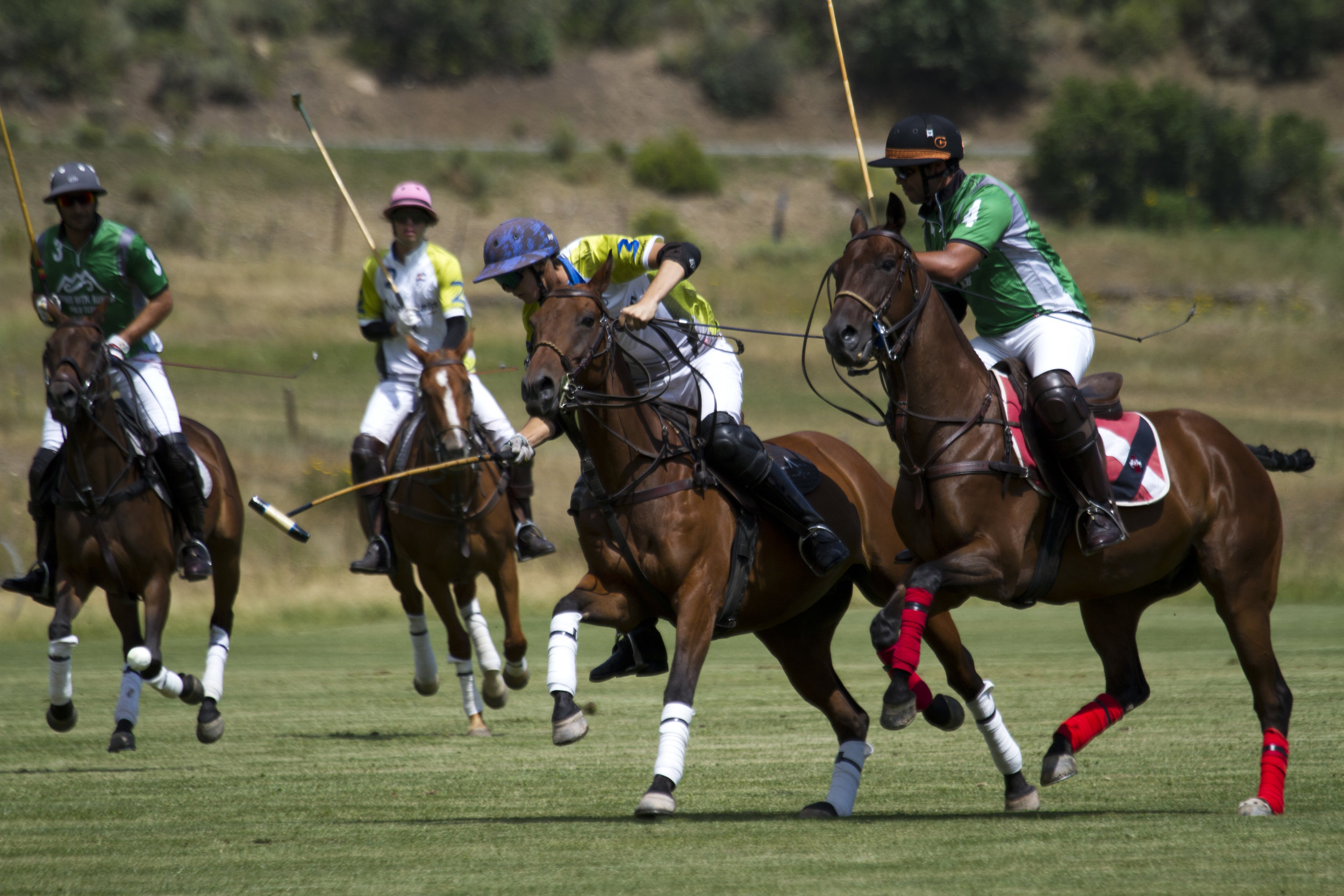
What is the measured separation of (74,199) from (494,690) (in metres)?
4.39

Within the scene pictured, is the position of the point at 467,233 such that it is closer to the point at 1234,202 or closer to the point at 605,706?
the point at 1234,202

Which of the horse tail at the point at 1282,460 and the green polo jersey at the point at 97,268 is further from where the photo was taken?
the green polo jersey at the point at 97,268

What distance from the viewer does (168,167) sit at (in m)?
48.2

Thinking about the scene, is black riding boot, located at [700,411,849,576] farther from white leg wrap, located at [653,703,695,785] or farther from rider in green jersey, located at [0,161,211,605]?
rider in green jersey, located at [0,161,211,605]

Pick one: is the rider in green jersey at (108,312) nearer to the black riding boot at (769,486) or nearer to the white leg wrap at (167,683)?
the white leg wrap at (167,683)

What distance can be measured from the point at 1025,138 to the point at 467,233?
24.8 m

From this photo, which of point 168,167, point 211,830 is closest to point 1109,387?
point 211,830

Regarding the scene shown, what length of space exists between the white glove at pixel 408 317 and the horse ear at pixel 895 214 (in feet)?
18.2

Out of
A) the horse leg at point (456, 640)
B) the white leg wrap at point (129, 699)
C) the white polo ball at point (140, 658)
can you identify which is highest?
the white polo ball at point (140, 658)

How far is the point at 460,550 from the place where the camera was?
11.4 m

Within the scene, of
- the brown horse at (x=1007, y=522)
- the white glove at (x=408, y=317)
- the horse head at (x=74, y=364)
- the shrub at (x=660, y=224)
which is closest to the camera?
the brown horse at (x=1007, y=522)

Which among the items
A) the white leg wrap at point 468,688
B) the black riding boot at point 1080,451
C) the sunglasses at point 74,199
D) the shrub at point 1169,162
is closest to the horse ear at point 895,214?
the black riding boot at point 1080,451

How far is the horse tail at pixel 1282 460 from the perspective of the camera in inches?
319

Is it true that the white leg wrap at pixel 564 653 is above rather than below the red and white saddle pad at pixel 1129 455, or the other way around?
below
